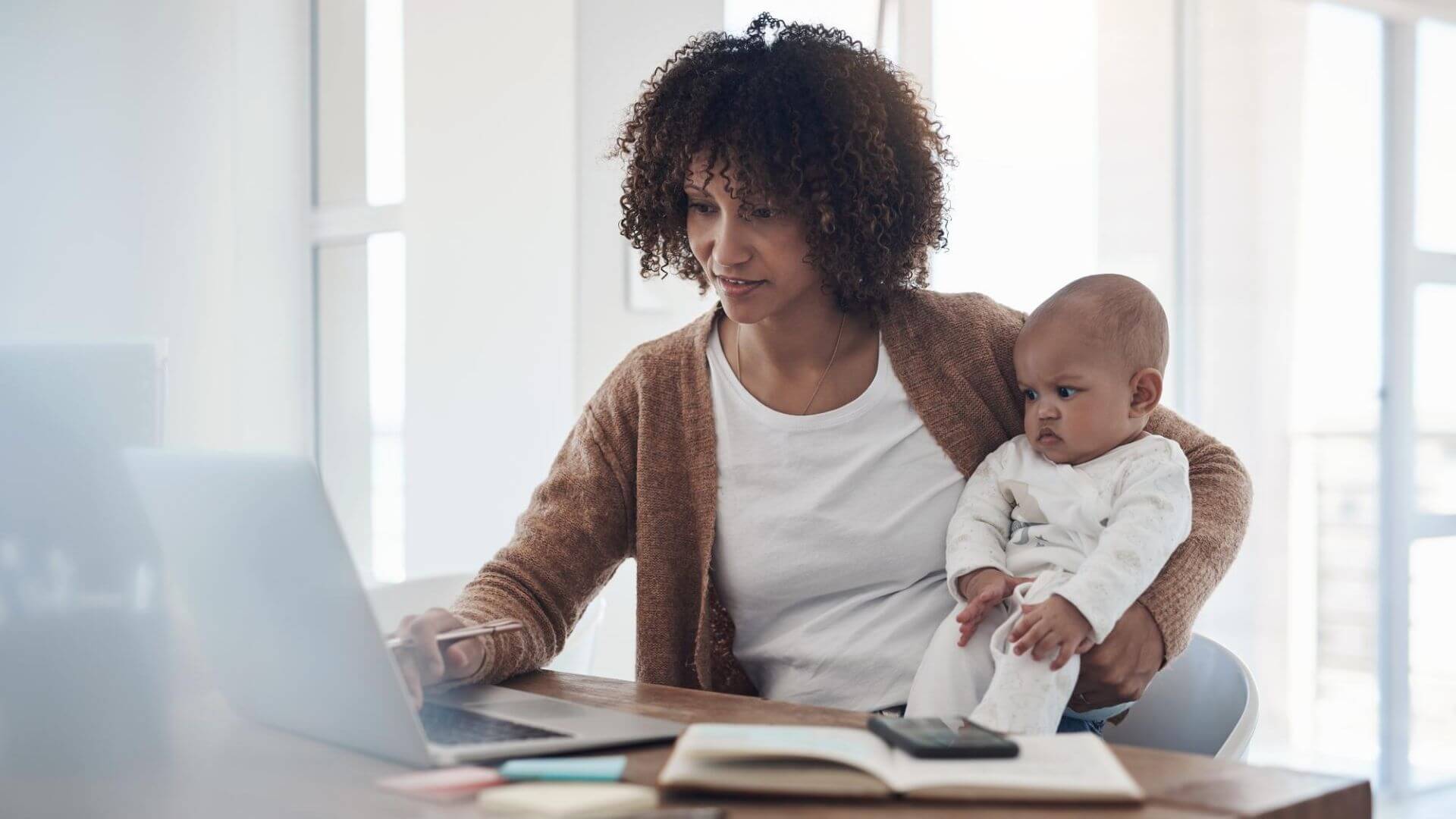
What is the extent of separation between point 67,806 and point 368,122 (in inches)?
113

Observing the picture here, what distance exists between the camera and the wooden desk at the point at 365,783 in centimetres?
75

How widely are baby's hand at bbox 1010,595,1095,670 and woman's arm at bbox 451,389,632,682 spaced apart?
493 mm

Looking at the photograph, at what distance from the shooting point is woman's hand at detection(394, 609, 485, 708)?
111 centimetres

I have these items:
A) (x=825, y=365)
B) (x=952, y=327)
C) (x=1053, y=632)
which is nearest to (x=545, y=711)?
(x=1053, y=632)

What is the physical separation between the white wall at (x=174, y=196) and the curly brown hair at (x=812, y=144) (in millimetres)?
1179

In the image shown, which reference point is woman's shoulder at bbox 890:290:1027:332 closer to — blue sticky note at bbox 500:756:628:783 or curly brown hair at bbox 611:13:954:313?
curly brown hair at bbox 611:13:954:313

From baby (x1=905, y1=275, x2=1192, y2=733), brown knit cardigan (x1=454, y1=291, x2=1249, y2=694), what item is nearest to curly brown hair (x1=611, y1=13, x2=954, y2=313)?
brown knit cardigan (x1=454, y1=291, x2=1249, y2=694)

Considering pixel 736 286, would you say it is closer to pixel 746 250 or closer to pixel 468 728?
pixel 746 250

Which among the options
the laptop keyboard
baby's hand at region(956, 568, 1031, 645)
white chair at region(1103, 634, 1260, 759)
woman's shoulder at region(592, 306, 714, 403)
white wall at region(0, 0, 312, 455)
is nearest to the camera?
the laptop keyboard

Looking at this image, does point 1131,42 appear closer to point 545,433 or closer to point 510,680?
point 545,433

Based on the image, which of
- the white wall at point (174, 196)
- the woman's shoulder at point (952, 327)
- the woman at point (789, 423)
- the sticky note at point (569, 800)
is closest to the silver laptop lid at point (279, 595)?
the sticky note at point (569, 800)

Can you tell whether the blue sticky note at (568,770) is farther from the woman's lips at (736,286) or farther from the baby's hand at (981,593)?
the woman's lips at (736,286)

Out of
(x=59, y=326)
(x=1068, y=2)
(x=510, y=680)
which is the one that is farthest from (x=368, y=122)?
(x=510, y=680)

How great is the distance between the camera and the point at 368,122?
354cm
